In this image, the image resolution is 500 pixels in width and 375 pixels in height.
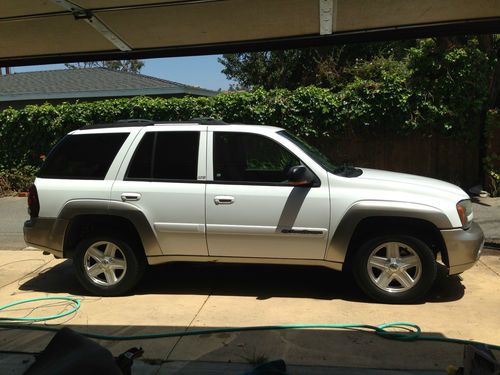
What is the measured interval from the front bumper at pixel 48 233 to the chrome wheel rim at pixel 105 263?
0.32m

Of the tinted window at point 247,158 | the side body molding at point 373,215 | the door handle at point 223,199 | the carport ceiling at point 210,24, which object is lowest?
the side body molding at point 373,215

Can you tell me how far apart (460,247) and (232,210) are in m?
2.25

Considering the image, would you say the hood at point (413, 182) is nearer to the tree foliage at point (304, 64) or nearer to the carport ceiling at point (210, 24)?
the carport ceiling at point (210, 24)

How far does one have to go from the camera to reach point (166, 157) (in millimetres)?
5566

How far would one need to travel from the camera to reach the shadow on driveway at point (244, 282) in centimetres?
556

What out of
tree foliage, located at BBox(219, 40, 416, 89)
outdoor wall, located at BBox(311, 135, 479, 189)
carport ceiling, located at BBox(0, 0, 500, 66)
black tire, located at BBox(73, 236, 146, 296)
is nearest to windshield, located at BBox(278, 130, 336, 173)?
carport ceiling, located at BBox(0, 0, 500, 66)

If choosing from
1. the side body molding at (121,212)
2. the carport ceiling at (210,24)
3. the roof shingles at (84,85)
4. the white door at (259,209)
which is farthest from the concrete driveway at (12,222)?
the roof shingles at (84,85)

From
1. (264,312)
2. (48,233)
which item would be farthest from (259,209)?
(48,233)

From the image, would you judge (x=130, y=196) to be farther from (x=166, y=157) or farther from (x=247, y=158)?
(x=247, y=158)

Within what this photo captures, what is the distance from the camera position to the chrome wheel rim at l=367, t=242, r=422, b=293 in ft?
16.6

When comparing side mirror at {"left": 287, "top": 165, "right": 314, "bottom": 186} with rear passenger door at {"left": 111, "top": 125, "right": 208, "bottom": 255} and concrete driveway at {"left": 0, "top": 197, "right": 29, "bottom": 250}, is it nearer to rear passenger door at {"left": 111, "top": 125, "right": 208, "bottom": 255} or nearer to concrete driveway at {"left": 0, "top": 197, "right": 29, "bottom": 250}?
rear passenger door at {"left": 111, "top": 125, "right": 208, "bottom": 255}

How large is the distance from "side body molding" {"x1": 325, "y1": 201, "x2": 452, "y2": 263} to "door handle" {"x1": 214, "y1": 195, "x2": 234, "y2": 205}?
3.59ft

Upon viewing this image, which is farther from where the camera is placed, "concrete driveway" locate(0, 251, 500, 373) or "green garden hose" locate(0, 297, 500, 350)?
"green garden hose" locate(0, 297, 500, 350)

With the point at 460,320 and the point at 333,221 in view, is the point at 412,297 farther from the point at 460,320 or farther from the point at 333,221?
the point at 333,221
